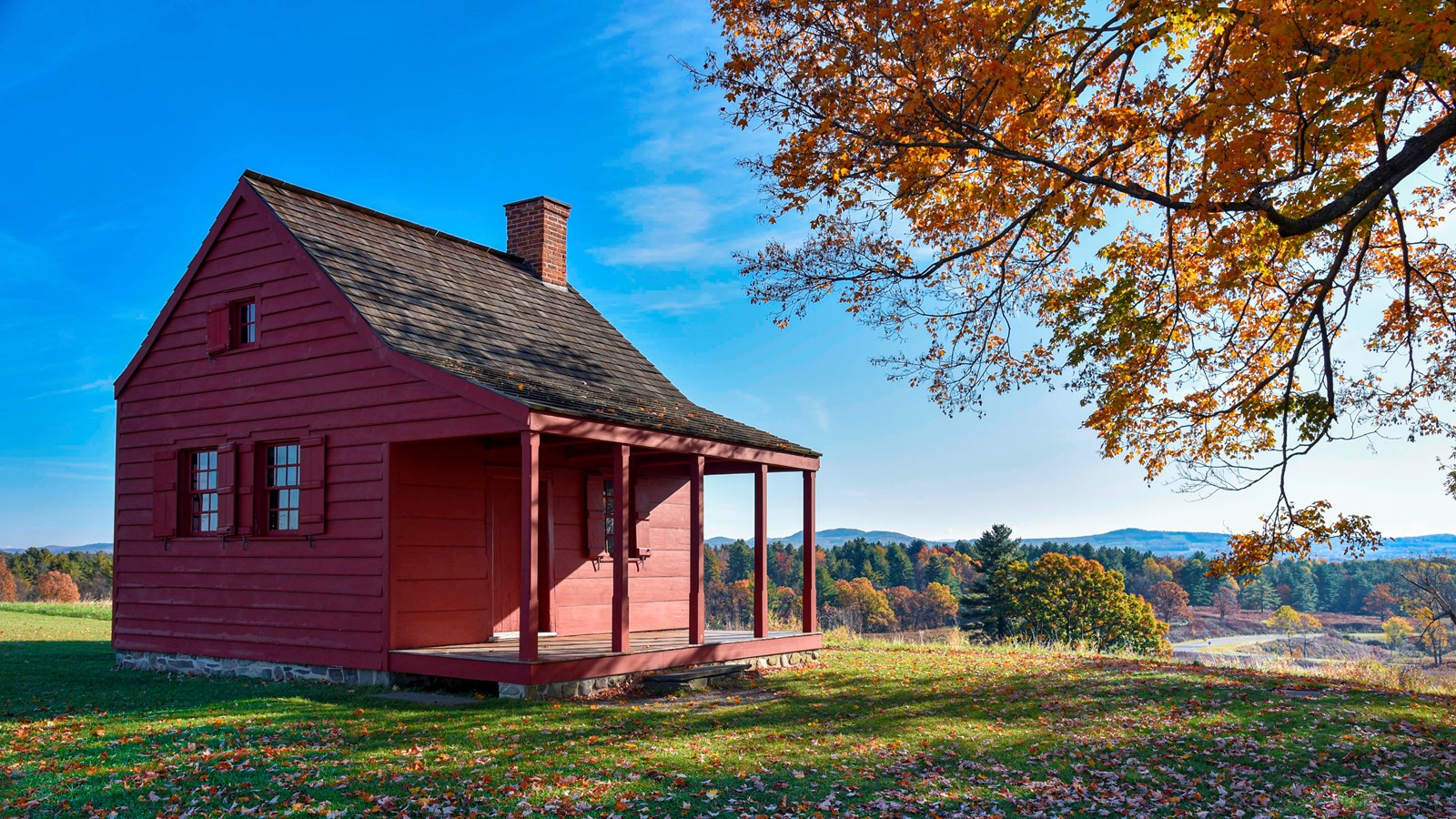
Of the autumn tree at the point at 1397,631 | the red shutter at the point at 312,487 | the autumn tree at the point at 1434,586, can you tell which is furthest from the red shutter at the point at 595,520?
the autumn tree at the point at 1397,631

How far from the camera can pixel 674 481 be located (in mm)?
16156

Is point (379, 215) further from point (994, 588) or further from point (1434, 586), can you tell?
point (994, 588)

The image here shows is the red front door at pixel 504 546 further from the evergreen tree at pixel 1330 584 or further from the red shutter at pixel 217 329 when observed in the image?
the evergreen tree at pixel 1330 584

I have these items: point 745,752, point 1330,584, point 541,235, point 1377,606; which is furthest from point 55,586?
point 1330,584

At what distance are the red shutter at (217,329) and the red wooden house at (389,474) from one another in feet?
0.09

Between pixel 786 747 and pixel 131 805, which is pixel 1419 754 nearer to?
pixel 786 747

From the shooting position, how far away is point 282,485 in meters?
13.0

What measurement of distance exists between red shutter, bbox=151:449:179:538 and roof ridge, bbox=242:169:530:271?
12.8 ft

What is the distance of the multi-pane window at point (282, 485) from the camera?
42.2 feet

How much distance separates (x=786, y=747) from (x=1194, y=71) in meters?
9.13

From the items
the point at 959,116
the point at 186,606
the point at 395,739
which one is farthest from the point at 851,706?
the point at 186,606

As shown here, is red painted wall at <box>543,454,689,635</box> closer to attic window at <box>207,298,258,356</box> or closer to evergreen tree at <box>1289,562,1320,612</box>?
attic window at <box>207,298,258,356</box>

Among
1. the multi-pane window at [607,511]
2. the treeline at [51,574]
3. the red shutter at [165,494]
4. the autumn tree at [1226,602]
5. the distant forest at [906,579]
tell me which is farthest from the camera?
the autumn tree at [1226,602]

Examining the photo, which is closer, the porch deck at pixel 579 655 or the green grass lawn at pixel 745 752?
the green grass lawn at pixel 745 752
